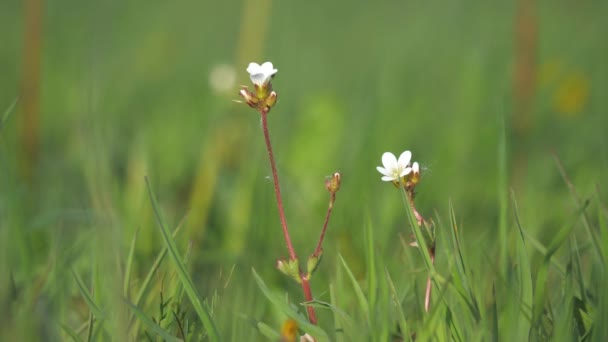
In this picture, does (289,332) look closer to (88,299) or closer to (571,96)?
(88,299)

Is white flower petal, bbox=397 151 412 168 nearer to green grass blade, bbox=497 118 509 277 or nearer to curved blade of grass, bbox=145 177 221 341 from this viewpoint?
green grass blade, bbox=497 118 509 277

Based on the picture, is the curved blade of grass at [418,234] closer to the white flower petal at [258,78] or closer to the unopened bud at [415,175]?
the unopened bud at [415,175]

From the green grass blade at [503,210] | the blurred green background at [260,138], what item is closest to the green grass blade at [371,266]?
the blurred green background at [260,138]

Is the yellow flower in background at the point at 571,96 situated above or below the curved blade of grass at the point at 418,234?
above

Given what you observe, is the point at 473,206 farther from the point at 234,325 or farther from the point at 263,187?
the point at 234,325

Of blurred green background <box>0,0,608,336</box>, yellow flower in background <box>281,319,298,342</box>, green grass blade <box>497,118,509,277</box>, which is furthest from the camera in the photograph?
blurred green background <box>0,0,608,336</box>

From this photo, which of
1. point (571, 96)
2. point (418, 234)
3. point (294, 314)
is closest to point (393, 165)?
point (418, 234)

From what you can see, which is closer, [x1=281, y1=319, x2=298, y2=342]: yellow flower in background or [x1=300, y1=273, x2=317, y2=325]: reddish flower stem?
[x1=281, y1=319, x2=298, y2=342]: yellow flower in background

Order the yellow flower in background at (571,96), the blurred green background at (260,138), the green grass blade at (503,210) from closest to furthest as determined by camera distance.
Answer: the green grass blade at (503,210)
the blurred green background at (260,138)
the yellow flower in background at (571,96)

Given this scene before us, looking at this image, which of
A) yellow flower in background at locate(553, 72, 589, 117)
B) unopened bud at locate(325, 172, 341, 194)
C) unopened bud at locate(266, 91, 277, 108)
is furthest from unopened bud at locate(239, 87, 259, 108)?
yellow flower in background at locate(553, 72, 589, 117)
